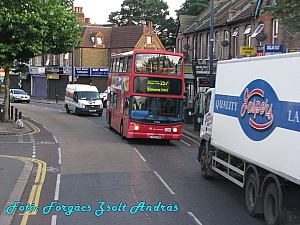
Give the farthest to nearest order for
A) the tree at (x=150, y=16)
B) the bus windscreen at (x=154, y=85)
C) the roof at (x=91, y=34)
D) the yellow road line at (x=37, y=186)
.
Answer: the tree at (x=150, y=16), the roof at (x=91, y=34), the bus windscreen at (x=154, y=85), the yellow road line at (x=37, y=186)

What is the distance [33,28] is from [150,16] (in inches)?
2361

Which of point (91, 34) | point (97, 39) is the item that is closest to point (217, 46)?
point (97, 39)

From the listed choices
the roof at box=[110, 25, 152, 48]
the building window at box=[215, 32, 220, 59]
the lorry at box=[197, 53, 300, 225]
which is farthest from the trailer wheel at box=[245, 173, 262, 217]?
the roof at box=[110, 25, 152, 48]

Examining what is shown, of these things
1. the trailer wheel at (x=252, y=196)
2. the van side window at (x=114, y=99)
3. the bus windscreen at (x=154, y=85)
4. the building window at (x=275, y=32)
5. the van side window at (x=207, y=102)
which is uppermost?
the building window at (x=275, y=32)

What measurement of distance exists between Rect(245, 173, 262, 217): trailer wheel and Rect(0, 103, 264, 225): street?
16cm

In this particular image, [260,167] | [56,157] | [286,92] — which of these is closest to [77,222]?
[260,167]

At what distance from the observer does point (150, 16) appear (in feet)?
271

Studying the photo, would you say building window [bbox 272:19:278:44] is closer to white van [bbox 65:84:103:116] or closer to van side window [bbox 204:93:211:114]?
white van [bbox 65:84:103:116]

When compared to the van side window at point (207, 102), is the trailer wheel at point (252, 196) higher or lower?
lower

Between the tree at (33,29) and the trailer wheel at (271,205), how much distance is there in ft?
59.8

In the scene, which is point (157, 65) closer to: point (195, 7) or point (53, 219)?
point (53, 219)

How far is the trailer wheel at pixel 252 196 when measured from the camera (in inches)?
368

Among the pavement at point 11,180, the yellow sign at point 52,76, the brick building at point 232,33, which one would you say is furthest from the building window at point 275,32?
the yellow sign at point 52,76

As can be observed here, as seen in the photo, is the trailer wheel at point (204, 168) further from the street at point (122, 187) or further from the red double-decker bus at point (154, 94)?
the red double-decker bus at point (154, 94)
